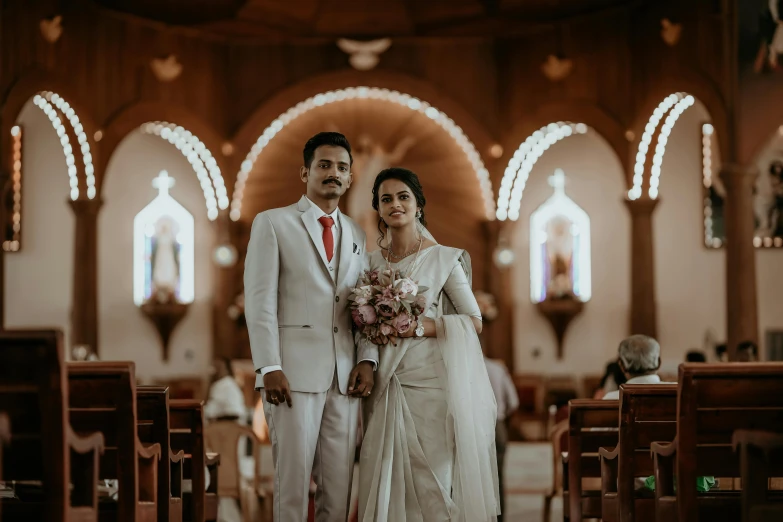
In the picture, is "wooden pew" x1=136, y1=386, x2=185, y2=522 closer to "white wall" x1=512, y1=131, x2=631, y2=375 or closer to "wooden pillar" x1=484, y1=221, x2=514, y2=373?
"wooden pillar" x1=484, y1=221, x2=514, y2=373

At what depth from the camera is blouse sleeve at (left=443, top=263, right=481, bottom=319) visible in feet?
16.3

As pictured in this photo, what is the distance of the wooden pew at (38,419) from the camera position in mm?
3566

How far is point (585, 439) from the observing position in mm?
5742

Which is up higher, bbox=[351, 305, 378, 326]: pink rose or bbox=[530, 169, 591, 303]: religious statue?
bbox=[530, 169, 591, 303]: religious statue

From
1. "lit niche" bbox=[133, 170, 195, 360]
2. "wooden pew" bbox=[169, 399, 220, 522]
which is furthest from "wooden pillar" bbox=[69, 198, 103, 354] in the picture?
"wooden pew" bbox=[169, 399, 220, 522]

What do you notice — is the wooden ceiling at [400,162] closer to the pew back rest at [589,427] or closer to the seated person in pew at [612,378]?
the seated person in pew at [612,378]

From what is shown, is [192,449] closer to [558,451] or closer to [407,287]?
[407,287]

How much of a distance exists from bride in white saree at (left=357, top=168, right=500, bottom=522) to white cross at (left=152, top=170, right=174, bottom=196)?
10637 millimetres

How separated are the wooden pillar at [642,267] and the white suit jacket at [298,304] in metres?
9.21

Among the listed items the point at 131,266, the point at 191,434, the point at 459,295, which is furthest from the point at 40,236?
the point at 459,295

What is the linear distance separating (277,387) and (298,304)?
0.38 m

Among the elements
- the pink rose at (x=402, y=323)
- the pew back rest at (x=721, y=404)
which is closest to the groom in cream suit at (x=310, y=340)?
the pink rose at (x=402, y=323)

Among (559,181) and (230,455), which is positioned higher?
(559,181)

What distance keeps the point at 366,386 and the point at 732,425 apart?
1504mm
